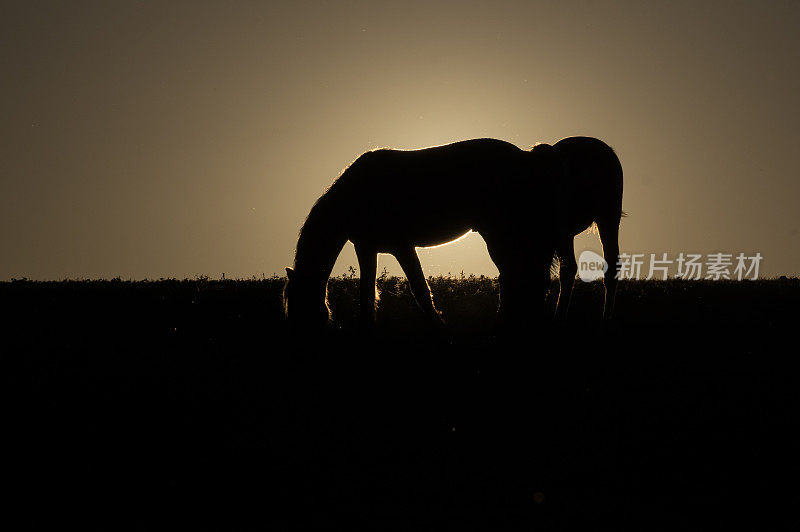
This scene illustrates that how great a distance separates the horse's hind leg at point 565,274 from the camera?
35.3 feet

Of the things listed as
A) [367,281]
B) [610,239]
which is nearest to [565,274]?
[610,239]

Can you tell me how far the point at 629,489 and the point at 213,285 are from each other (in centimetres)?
1231

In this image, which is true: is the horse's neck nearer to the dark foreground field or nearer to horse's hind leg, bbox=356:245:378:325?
horse's hind leg, bbox=356:245:378:325

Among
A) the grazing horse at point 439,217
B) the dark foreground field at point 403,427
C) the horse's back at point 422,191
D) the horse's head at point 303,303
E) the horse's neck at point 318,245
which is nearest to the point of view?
the dark foreground field at point 403,427

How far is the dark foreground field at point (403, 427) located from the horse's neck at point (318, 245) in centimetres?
98

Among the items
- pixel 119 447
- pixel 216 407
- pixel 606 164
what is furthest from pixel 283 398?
pixel 606 164

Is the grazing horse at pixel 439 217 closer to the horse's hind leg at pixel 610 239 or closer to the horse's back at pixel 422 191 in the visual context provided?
the horse's back at pixel 422 191

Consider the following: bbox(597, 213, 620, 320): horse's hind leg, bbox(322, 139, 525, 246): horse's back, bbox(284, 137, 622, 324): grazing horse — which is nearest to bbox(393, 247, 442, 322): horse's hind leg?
bbox(284, 137, 622, 324): grazing horse

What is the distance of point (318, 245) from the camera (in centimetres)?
920

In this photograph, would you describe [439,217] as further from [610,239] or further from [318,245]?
[610,239]

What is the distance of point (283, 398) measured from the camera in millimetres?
6184

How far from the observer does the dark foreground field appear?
3867 millimetres

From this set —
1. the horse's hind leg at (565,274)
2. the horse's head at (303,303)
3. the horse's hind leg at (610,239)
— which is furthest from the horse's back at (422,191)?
the horse's hind leg at (610,239)

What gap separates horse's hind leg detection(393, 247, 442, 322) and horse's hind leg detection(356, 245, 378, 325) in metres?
0.43
